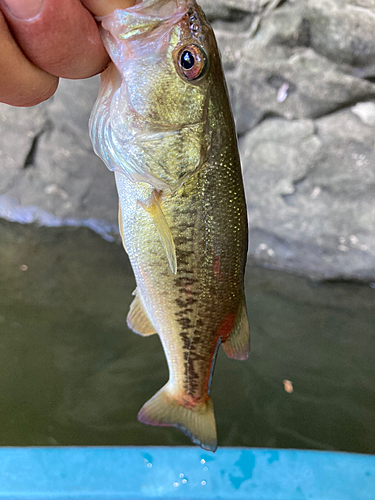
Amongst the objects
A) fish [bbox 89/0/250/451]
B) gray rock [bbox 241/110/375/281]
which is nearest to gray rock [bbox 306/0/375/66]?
gray rock [bbox 241/110/375/281]

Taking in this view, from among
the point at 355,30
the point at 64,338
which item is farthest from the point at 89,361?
the point at 355,30

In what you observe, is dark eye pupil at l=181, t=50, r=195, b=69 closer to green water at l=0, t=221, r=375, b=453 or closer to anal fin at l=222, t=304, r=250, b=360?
anal fin at l=222, t=304, r=250, b=360

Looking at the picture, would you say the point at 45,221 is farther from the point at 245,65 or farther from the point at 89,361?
the point at 245,65

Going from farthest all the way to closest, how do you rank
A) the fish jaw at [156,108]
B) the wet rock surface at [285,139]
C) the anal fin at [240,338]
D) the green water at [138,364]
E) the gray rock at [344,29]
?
the wet rock surface at [285,139], the gray rock at [344,29], the green water at [138,364], the anal fin at [240,338], the fish jaw at [156,108]

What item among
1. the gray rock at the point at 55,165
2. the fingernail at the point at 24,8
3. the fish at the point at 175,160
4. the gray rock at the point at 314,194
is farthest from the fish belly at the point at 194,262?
the gray rock at the point at 55,165

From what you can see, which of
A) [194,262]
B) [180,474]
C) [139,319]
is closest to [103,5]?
[194,262]

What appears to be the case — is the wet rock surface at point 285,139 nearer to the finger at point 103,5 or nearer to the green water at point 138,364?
the green water at point 138,364
